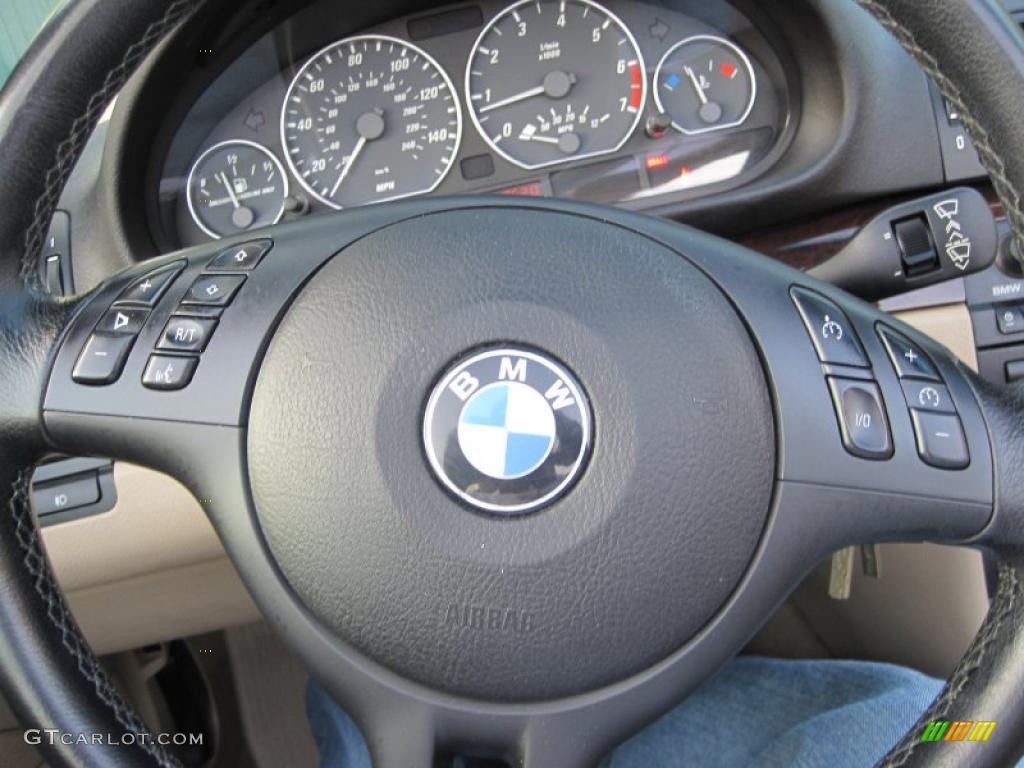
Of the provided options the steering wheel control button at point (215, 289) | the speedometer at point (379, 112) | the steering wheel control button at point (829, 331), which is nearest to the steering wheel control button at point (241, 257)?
the steering wheel control button at point (215, 289)

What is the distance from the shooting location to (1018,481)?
722mm

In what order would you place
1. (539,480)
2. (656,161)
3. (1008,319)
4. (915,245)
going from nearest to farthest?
1. (539,480)
2. (915,245)
3. (1008,319)
4. (656,161)

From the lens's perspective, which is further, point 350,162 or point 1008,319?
point 350,162

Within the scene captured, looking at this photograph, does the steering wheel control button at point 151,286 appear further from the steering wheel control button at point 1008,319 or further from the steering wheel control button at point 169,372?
the steering wheel control button at point 1008,319

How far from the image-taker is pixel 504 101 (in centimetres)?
151

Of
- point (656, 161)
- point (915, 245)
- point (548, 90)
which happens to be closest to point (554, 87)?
point (548, 90)

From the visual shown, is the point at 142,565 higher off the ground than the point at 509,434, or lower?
lower

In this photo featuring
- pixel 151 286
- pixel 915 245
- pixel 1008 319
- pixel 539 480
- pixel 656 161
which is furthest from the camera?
pixel 656 161

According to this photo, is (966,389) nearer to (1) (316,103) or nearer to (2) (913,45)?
(2) (913,45)

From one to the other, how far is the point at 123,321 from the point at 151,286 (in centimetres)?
4

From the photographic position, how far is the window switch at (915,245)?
102cm

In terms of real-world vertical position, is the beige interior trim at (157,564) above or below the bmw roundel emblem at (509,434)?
below

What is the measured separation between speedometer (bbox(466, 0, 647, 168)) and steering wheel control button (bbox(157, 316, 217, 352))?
83cm

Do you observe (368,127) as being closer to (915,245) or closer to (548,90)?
(548,90)
